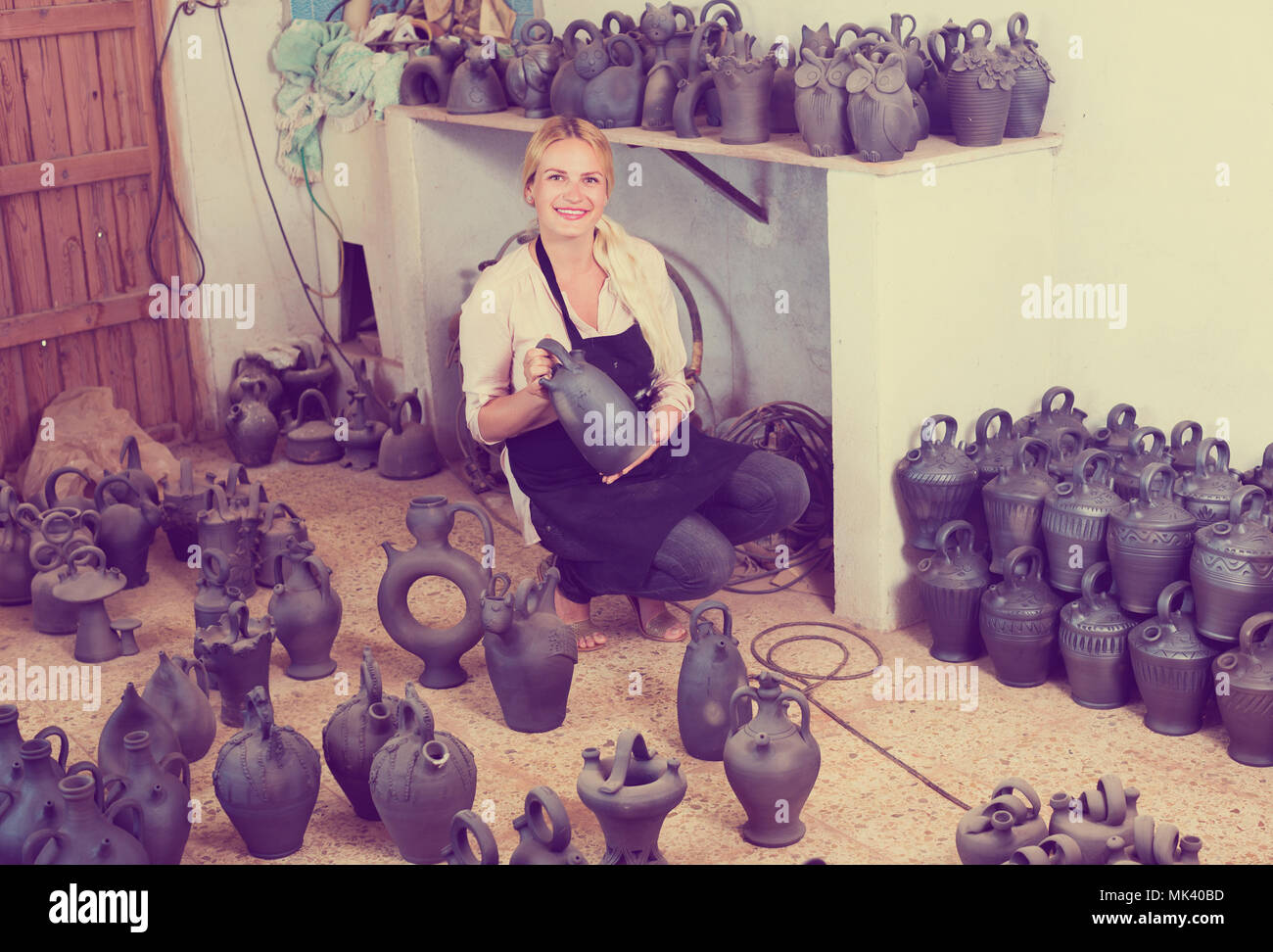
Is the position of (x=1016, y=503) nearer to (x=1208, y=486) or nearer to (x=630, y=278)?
(x=1208, y=486)

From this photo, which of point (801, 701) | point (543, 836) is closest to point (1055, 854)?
point (801, 701)

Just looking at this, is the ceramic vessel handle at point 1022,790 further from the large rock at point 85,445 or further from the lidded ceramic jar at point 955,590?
the large rock at point 85,445

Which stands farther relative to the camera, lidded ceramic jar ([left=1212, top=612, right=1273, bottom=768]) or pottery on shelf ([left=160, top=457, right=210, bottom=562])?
pottery on shelf ([left=160, top=457, right=210, bottom=562])

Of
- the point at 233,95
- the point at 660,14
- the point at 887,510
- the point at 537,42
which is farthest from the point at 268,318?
the point at 887,510

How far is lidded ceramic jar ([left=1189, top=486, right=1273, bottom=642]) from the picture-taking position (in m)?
3.45

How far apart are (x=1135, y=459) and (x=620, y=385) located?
1.35 metres

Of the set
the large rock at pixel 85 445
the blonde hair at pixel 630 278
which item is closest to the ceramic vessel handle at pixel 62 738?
the blonde hair at pixel 630 278

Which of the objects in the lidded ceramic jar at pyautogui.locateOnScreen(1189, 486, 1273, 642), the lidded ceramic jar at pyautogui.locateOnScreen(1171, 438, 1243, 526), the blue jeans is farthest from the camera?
the blue jeans

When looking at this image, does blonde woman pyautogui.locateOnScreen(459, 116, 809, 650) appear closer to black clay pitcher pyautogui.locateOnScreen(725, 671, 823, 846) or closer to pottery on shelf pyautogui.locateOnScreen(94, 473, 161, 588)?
black clay pitcher pyautogui.locateOnScreen(725, 671, 823, 846)

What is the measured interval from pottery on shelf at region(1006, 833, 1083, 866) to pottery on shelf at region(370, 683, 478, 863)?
1114 mm

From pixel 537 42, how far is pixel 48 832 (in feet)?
10.2

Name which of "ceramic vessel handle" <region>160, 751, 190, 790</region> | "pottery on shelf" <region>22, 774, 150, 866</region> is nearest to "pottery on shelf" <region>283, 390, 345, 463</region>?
"ceramic vessel handle" <region>160, 751, 190, 790</region>

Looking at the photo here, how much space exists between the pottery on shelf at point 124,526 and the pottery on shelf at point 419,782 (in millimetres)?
1787

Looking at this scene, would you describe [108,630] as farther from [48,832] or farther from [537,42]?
[537,42]
